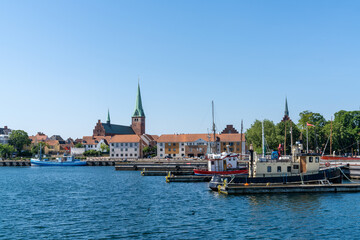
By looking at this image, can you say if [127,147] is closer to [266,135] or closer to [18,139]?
[18,139]

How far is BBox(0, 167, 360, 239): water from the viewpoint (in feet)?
94.7

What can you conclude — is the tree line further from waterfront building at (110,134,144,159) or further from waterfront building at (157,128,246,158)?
waterfront building at (110,134,144,159)

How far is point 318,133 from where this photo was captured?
124938 millimetres

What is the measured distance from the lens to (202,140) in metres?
152

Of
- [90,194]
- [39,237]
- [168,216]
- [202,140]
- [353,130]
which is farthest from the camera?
[202,140]

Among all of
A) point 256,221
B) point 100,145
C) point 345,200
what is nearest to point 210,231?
point 256,221

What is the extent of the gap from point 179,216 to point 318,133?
100998mm

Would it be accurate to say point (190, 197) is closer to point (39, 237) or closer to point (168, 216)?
point (168, 216)

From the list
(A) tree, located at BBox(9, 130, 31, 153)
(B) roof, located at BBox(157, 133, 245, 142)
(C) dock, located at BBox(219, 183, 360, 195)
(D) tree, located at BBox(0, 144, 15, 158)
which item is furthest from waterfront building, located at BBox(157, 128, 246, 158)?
(C) dock, located at BBox(219, 183, 360, 195)

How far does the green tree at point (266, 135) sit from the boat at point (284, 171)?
65305 millimetres

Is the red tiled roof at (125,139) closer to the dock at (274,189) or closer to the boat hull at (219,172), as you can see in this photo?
the boat hull at (219,172)

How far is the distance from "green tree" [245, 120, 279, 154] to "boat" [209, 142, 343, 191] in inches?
2571

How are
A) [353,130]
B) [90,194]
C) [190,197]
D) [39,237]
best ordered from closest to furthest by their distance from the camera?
[39,237]
[190,197]
[90,194]
[353,130]

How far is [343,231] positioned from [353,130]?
104226mm
